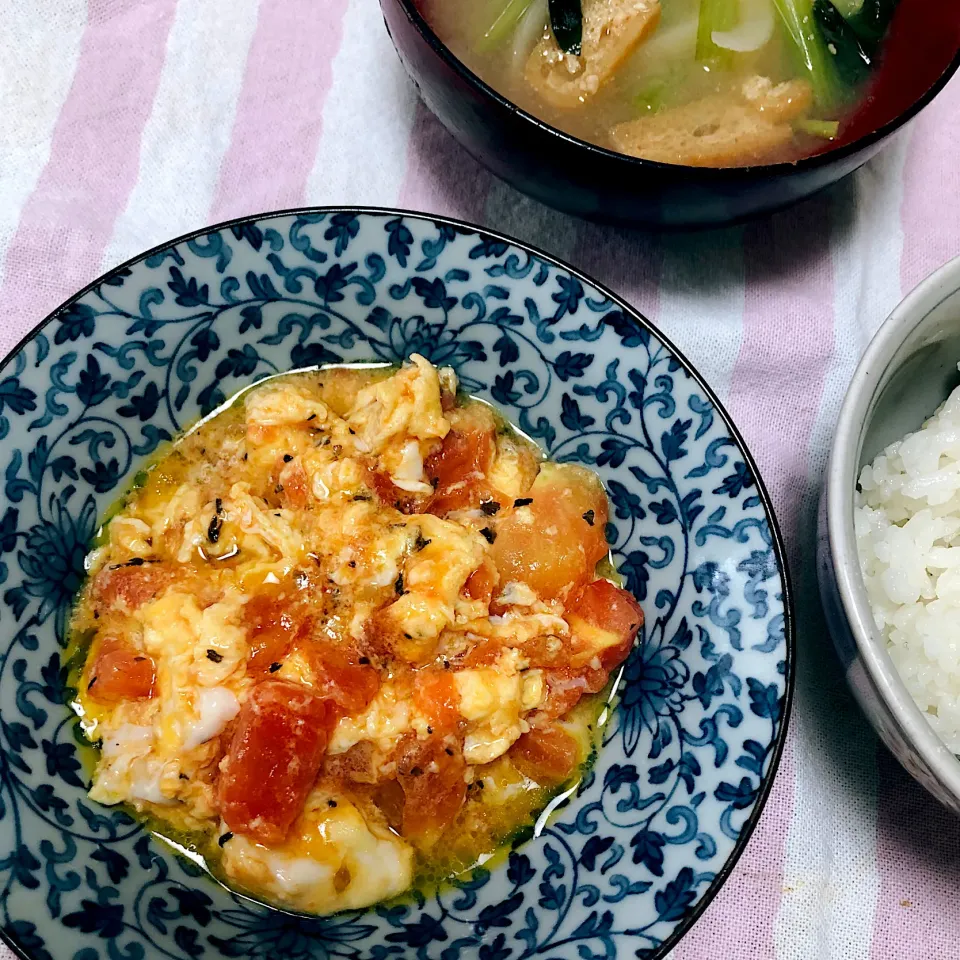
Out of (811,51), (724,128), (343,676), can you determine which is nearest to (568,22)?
(724,128)

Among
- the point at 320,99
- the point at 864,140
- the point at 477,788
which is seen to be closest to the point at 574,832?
the point at 477,788

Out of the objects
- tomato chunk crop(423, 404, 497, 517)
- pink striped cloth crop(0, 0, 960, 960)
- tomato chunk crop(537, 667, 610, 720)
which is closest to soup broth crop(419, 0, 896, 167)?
pink striped cloth crop(0, 0, 960, 960)

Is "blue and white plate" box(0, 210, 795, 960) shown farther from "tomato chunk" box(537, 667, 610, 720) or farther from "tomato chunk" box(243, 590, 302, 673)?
"tomato chunk" box(243, 590, 302, 673)

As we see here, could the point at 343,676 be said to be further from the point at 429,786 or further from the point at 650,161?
the point at 650,161

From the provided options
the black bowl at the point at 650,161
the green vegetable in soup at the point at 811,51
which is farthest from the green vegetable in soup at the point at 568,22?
the green vegetable in soup at the point at 811,51

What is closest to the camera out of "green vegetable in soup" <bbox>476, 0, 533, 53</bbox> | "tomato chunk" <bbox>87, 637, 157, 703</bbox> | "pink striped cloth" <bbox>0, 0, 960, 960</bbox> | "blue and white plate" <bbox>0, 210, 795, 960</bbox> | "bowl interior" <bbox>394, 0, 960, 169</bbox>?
"blue and white plate" <bbox>0, 210, 795, 960</bbox>

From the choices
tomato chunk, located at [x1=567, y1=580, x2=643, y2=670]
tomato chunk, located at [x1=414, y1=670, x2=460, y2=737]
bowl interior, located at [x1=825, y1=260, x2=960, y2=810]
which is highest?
bowl interior, located at [x1=825, y1=260, x2=960, y2=810]

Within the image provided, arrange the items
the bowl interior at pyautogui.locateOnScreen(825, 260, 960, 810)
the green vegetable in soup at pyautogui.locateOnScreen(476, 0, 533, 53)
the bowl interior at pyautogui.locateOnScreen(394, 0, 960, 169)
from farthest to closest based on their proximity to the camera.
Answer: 1. the green vegetable in soup at pyautogui.locateOnScreen(476, 0, 533, 53)
2. the bowl interior at pyautogui.locateOnScreen(394, 0, 960, 169)
3. the bowl interior at pyautogui.locateOnScreen(825, 260, 960, 810)

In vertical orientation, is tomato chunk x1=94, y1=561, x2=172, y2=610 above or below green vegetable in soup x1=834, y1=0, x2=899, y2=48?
below
